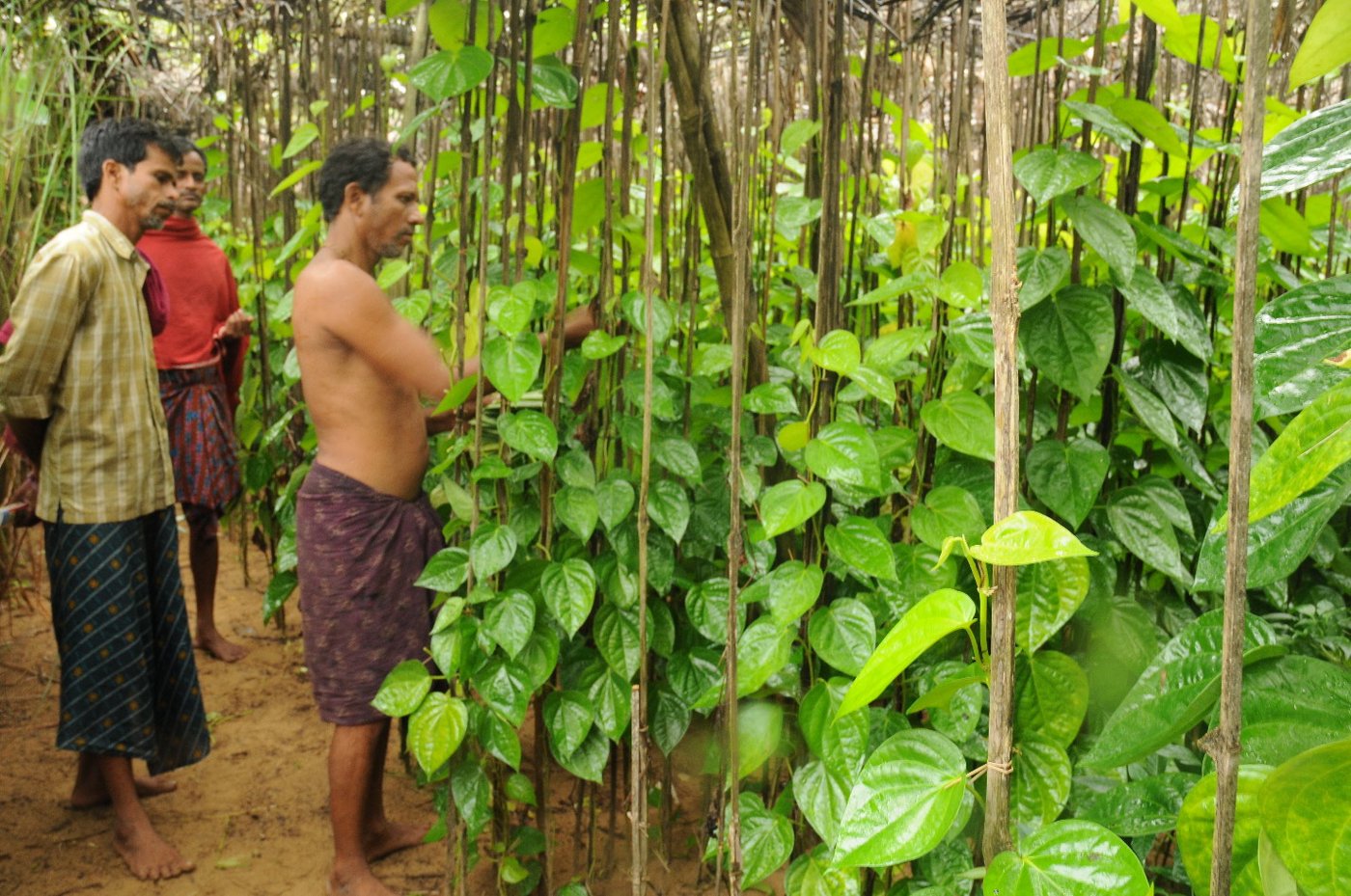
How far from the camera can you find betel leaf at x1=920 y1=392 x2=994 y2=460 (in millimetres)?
1095

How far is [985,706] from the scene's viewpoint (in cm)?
116

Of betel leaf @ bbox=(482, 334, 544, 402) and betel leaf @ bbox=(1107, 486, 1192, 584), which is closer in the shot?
betel leaf @ bbox=(1107, 486, 1192, 584)

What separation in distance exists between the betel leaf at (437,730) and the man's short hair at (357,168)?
0.96m

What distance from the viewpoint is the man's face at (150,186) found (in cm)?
221

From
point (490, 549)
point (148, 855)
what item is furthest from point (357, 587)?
point (148, 855)

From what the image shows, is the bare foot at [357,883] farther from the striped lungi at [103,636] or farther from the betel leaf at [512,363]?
the betel leaf at [512,363]

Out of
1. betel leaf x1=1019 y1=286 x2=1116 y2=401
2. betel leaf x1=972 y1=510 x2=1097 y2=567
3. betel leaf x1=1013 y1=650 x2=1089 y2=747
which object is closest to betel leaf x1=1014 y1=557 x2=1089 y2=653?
betel leaf x1=1013 y1=650 x2=1089 y2=747

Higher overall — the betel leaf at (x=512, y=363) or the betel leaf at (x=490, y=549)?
the betel leaf at (x=512, y=363)

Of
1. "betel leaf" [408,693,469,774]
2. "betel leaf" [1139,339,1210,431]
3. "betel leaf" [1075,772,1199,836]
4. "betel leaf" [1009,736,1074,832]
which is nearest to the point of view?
"betel leaf" [1075,772,1199,836]

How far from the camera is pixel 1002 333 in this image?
0.58 metres

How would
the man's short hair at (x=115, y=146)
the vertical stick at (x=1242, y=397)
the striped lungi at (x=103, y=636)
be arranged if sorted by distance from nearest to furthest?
the vertical stick at (x=1242, y=397)
the striped lungi at (x=103, y=636)
the man's short hair at (x=115, y=146)

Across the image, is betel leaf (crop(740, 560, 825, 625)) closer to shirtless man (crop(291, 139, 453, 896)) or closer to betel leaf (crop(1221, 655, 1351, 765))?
betel leaf (crop(1221, 655, 1351, 765))

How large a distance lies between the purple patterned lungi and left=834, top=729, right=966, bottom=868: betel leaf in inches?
52.3

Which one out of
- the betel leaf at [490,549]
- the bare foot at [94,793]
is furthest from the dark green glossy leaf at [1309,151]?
the bare foot at [94,793]
